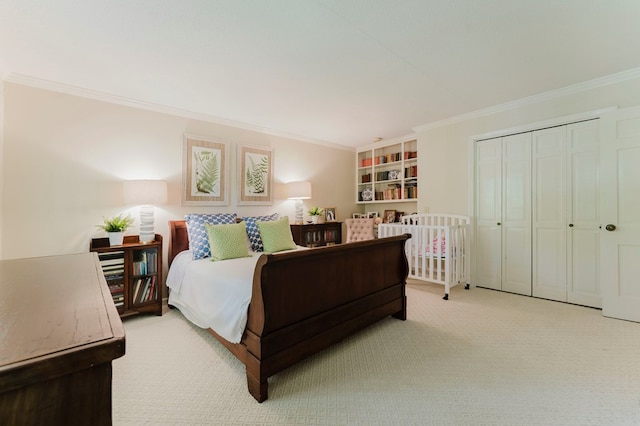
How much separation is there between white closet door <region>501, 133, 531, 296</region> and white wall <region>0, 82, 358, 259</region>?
4063 mm

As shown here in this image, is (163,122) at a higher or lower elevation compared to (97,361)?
higher

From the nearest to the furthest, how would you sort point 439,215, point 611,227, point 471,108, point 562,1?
1. point 562,1
2. point 611,227
3. point 471,108
4. point 439,215

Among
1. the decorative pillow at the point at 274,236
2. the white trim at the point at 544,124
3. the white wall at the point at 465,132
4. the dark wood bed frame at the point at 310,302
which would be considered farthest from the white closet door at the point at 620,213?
the decorative pillow at the point at 274,236

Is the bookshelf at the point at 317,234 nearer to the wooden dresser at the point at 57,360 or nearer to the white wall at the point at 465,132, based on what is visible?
the white wall at the point at 465,132

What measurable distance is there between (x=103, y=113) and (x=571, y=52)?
4657 mm

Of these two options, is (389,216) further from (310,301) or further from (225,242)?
(310,301)

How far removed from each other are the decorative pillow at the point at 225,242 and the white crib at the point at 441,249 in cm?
211

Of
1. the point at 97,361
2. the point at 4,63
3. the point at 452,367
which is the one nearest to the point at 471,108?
the point at 452,367

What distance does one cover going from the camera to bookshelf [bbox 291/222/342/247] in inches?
173

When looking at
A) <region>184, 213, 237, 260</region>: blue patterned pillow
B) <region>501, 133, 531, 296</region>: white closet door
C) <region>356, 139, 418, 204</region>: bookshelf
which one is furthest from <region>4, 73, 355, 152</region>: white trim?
<region>501, 133, 531, 296</region>: white closet door

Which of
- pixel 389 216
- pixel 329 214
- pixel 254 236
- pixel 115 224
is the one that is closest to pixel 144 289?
pixel 115 224

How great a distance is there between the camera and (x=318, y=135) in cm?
481

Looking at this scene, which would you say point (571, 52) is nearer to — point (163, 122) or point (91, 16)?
point (91, 16)

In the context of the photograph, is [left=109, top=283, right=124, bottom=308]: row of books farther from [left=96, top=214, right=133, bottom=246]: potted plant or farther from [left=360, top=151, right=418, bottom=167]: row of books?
[left=360, top=151, right=418, bottom=167]: row of books
